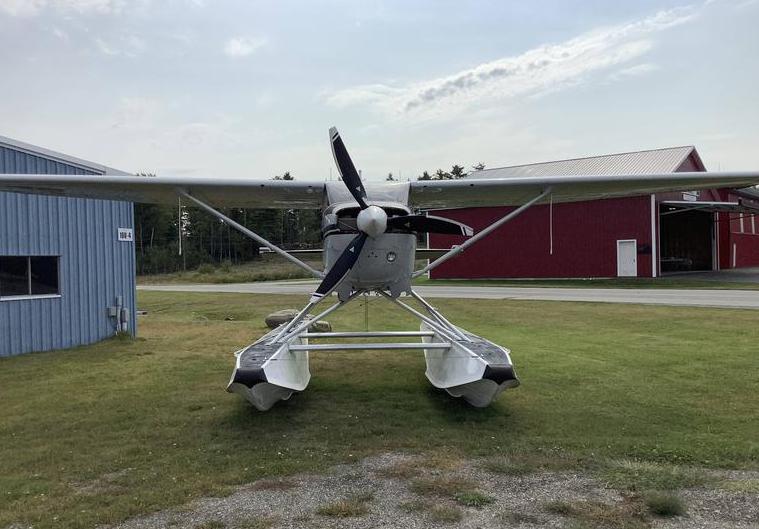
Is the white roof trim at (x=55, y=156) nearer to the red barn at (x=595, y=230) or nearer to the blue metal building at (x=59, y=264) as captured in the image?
→ the blue metal building at (x=59, y=264)

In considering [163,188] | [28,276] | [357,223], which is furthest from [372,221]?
[28,276]

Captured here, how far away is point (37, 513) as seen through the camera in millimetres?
3861

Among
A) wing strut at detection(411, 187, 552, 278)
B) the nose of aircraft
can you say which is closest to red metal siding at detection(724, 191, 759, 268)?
wing strut at detection(411, 187, 552, 278)

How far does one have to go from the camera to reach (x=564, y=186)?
8234mm

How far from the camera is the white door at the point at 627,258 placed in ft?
91.0

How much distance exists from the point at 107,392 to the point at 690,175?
28.8ft

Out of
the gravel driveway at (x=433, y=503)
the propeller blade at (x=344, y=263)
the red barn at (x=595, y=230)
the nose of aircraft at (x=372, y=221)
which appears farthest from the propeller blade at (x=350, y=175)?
the red barn at (x=595, y=230)

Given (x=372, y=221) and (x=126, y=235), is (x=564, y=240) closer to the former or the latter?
(x=126, y=235)

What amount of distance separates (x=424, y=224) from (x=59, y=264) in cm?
884

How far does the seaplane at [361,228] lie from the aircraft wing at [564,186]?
0.06 feet

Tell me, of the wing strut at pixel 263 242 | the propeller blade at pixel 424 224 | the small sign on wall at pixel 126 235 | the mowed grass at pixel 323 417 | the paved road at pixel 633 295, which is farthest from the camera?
the paved road at pixel 633 295

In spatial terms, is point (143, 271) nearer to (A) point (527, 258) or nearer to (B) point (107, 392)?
(A) point (527, 258)

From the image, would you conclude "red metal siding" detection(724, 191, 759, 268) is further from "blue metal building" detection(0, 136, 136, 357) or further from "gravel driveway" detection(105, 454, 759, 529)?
"gravel driveway" detection(105, 454, 759, 529)

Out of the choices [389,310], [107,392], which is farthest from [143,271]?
[107,392]
